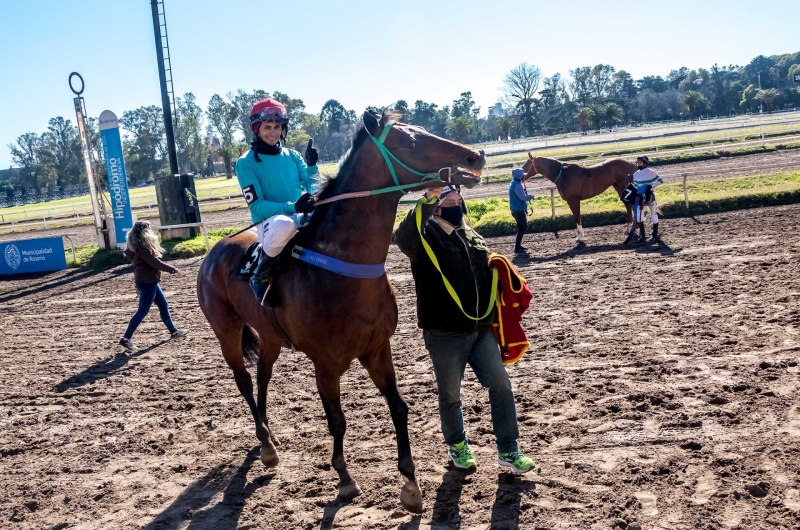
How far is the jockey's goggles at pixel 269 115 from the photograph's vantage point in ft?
15.3

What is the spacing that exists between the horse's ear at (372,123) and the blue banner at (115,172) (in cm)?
1716

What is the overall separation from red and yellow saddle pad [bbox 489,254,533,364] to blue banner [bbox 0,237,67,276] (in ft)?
58.7

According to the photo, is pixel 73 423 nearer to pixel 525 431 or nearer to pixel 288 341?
pixel 288 341

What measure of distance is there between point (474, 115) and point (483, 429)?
7546 centimetres

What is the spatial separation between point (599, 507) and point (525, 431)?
123 centimetres

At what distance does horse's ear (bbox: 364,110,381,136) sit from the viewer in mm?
3939

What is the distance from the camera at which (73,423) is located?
6.34 meters

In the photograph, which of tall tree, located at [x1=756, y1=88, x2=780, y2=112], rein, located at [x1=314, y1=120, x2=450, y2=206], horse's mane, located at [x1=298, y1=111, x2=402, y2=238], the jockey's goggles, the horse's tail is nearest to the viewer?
rein, located at [x1=314, y1=120, x2=450, y2=206]

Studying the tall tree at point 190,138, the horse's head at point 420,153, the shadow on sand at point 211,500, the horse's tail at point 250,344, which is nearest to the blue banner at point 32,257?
the horse's tail at point 250,344

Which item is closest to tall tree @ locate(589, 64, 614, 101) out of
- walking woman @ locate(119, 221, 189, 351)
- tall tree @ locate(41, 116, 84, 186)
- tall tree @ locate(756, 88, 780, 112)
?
tall tree @ locate(756, 88, 780, 112)

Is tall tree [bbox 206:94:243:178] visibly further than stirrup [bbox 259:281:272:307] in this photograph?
Yes

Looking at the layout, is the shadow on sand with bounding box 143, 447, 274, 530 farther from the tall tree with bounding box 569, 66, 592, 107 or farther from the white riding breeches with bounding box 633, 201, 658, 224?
the tall tree with bounding box 569, 66, 592, 107

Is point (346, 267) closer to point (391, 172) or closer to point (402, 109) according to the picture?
point (391, 172)

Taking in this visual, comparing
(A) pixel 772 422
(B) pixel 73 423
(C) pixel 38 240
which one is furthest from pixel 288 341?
(C) pixel 38 240
